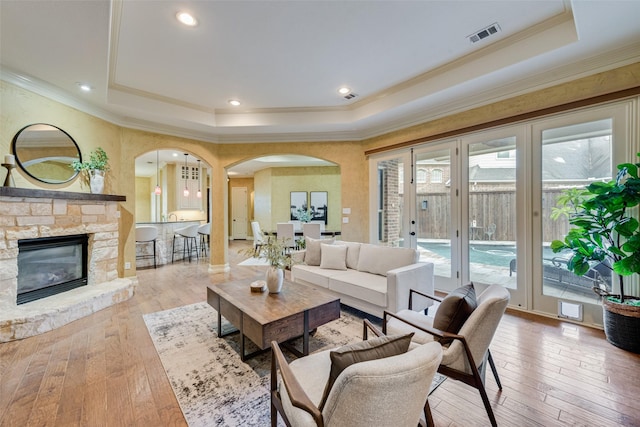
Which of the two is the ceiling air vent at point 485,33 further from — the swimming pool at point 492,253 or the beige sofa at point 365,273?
the swimming pool at point 492,253

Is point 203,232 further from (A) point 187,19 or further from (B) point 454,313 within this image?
(B) point 454,313

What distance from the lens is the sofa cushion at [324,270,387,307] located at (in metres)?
2.91

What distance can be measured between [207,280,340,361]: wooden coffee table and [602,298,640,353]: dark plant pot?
2628mm

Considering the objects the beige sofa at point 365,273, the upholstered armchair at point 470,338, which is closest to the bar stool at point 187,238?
the beige sofa at point 365,273

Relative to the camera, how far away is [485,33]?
275cm

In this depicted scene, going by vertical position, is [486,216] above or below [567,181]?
below

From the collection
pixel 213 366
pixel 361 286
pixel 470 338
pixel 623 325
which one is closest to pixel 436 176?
pixel 361 286

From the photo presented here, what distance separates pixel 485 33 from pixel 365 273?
3.03 metres

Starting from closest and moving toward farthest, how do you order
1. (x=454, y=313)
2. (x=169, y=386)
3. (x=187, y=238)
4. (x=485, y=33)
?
1. (x=454, y=313)
2. (x=169, y=386)
3. (x=485, y=33)
4. (x=187, y=238)

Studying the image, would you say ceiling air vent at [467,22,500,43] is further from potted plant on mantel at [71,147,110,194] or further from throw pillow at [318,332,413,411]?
potted plant on mantel at [71,147,110,194]

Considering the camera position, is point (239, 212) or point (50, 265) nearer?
point (50, 265)

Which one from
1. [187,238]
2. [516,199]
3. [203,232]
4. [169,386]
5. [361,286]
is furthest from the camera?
[203,232]

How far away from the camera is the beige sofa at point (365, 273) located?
2826mm

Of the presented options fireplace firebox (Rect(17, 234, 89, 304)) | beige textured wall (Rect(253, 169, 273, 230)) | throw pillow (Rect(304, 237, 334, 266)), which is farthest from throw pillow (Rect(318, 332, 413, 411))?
beige textured wall (Rect(253, 169, 273, 230))
